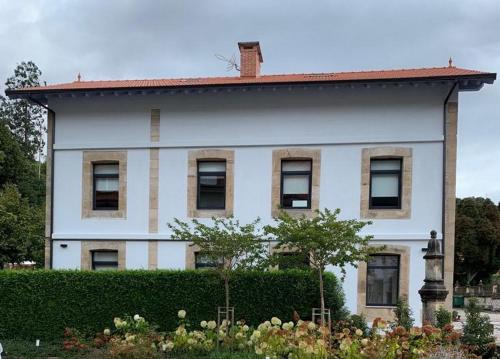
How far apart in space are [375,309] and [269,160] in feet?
16.7

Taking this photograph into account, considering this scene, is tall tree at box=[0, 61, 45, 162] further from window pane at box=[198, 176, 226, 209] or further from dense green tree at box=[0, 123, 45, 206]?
window pane at box=[198, 176, 226, 209]

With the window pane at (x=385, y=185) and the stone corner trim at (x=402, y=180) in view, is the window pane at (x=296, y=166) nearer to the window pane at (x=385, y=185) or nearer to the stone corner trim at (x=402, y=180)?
the stone corner trim at (x=402, y=180)

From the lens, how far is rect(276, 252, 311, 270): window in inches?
452

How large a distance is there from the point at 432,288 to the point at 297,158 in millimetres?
5769

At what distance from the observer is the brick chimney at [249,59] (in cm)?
1658

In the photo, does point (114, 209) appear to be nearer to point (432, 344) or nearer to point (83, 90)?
point (83, 90)

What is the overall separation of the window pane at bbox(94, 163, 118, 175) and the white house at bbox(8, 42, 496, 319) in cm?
4

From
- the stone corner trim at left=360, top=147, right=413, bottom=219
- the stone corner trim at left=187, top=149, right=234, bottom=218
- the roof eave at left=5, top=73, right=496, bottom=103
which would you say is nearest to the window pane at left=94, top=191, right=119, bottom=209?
the stone corner trim at left=187, top=149, right=234, bottom=218

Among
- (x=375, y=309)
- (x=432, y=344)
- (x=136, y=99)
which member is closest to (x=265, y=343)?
(x=432, y=344)

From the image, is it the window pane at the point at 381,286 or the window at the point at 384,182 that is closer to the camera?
the window pane at the point at 381,286

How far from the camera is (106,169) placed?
1641 centimetres

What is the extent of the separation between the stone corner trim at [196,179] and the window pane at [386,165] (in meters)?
4.09

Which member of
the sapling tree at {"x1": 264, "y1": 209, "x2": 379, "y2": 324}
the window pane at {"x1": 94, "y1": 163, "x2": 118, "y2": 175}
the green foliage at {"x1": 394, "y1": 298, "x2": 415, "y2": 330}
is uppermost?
the window pane at {"x1": 94, "y1": 163, "x2": 118, "y2": 175}

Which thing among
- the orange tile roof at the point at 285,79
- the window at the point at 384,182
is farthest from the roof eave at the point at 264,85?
the window at the point at 384,182
